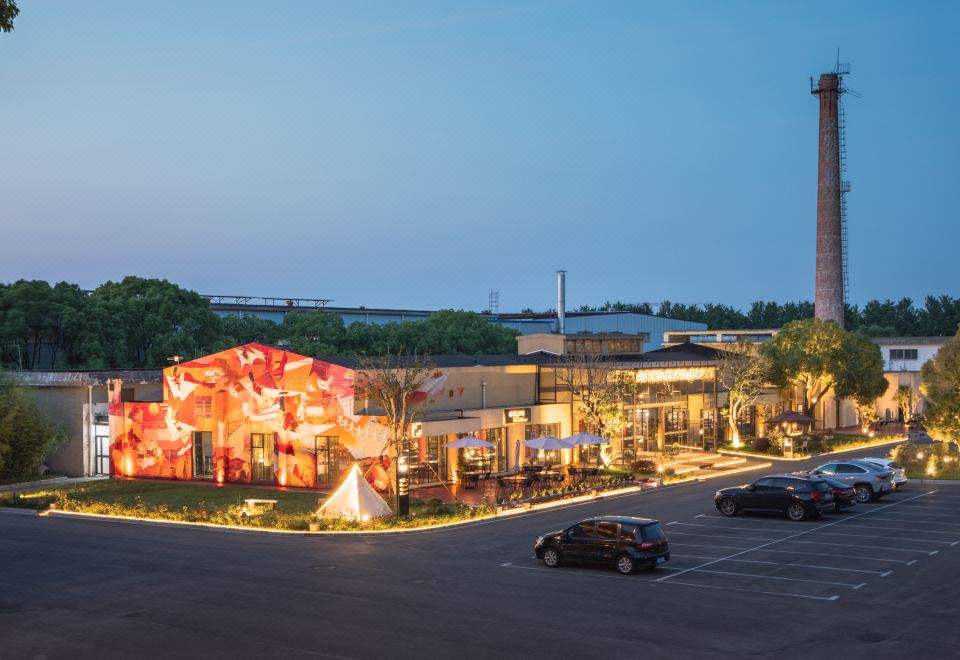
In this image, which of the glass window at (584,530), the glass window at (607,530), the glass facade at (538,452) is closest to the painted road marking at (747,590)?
the glass window at (607,530)

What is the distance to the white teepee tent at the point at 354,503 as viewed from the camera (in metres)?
36.6

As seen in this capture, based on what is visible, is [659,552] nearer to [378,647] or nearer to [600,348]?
[378,647]

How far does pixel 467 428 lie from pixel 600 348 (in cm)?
1635

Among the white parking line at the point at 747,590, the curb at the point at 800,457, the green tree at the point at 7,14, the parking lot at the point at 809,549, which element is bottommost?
the curb at the point at 800,457

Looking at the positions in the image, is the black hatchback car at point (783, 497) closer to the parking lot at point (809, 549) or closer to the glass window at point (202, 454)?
the parking lot at point (809, 549)

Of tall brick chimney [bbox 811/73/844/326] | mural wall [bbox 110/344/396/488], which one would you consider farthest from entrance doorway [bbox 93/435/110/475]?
tall brick chimney [bbox 811/73/844/326]

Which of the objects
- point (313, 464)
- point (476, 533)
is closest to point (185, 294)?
point (313, 464)

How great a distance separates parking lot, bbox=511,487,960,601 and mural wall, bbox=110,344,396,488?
1679 cm

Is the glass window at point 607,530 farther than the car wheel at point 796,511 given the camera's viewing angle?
No

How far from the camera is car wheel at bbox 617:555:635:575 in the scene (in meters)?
26.9

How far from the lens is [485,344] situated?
10219 cm

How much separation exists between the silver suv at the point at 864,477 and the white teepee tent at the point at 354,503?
19.5 meters

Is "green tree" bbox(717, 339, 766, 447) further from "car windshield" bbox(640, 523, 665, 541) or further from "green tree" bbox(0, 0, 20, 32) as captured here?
"green tree" bbox(0, 0, 20, 32)

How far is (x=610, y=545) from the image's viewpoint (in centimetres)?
2728
